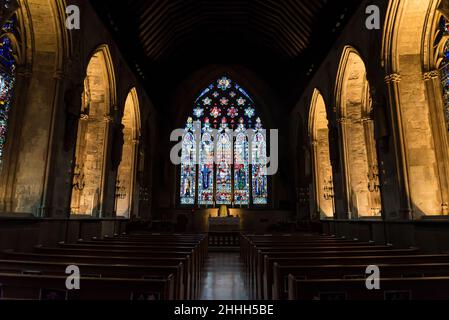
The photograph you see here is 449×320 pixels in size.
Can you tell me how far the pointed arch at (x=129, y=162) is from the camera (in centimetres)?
1234

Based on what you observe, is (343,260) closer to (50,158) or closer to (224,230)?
(50,158)

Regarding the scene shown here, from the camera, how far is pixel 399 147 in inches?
269

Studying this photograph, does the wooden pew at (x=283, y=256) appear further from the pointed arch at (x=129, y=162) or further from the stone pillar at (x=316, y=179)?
the pointed arch at (x=129, y=162)

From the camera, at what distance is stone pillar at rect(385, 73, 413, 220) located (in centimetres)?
→ 657

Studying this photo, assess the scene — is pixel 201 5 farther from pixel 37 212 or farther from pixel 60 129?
pixel 37 212

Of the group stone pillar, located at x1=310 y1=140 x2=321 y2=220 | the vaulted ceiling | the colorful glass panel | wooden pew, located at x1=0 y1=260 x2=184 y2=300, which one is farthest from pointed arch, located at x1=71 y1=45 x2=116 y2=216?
the colorful glass panel

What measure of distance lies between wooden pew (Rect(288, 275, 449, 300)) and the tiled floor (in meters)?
2.64

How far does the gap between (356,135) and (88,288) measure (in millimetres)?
9818

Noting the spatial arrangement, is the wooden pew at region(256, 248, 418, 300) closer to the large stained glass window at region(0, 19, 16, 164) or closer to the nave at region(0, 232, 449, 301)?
the nave at region(0, 232, 449, 301)

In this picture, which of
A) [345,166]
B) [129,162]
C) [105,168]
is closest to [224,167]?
[129,162]

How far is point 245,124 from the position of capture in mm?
17328

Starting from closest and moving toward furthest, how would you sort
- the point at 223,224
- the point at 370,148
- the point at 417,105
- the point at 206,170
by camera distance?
the point at 417,105
the point at 370,148
the point at 223,224
the point at 206,170

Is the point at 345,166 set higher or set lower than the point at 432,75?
lower
